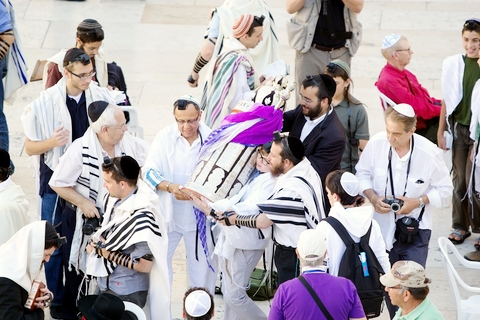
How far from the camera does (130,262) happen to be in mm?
5473

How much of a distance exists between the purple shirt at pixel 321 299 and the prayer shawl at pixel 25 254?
1.40 metres

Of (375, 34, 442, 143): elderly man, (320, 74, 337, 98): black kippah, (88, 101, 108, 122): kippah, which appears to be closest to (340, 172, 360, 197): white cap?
(320, 74, 337, 98): black kippah

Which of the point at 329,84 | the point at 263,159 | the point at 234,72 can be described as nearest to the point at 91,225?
the point at 263,159

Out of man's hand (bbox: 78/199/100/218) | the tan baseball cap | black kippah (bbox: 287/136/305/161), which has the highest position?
black kippah (bbox: 287/136/305/161)

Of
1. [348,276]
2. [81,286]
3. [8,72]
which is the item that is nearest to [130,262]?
[81,286]

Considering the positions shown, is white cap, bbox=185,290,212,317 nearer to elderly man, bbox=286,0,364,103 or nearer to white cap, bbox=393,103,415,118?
→ white cap, bbox=393,103,415,118

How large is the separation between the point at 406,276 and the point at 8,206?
8.47 feet

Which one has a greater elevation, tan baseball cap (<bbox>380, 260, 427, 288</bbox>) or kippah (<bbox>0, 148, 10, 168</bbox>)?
kippah (<bbox>0, 148, 10, 168</bbox>)

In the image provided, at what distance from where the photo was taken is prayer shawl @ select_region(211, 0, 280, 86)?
7965 mm

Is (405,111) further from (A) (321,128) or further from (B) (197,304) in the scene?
(B) (197,304)

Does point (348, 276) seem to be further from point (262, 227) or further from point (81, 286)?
point (81, 286)

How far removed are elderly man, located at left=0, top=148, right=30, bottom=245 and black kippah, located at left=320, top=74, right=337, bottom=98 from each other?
2338mm

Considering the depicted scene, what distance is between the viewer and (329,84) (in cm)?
648

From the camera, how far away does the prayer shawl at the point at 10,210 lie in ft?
18.3
